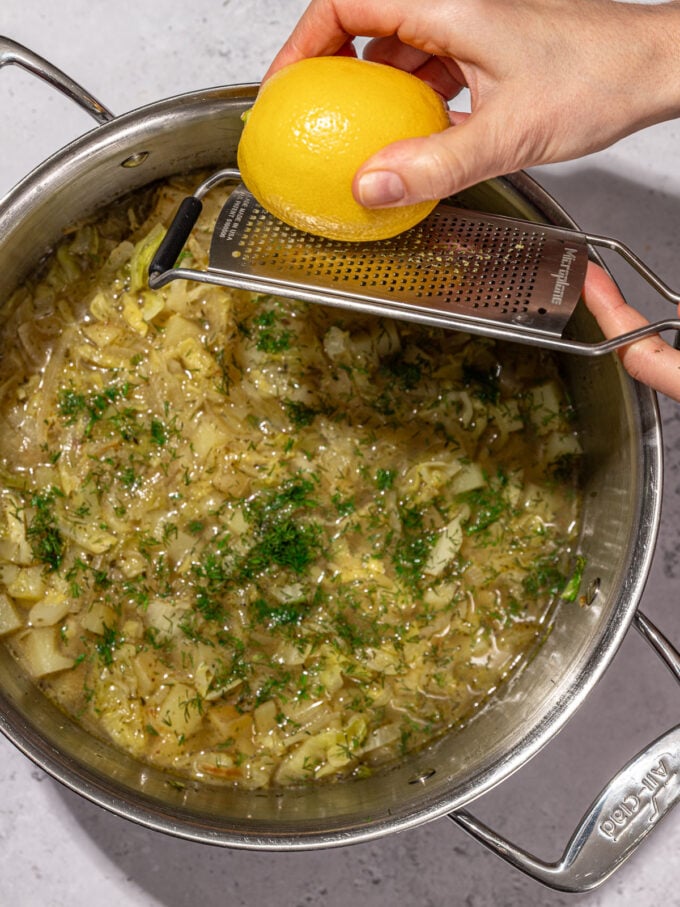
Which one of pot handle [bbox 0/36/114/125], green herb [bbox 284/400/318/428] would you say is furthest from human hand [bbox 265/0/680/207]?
green herb [bbox 284/400/318/428]

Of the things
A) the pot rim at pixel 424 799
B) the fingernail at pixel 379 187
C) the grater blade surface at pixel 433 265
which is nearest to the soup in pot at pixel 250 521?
the pot rim at pixel 424 799

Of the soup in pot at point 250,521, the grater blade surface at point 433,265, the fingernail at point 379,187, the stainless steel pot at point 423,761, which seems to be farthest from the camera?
the soup in pot at point 250,521

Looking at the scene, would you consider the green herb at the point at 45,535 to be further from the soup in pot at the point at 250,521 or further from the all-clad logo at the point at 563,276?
the all-clad logo at the point at 563,276

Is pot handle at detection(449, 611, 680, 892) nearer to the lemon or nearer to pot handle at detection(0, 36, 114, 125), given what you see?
the lemon

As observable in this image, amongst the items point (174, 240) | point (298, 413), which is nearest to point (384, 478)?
point (298, 413)

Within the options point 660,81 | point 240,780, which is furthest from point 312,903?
point 660,81

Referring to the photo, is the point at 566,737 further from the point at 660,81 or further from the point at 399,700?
the point at 660,81

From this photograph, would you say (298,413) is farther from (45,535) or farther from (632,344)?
(632,344)
